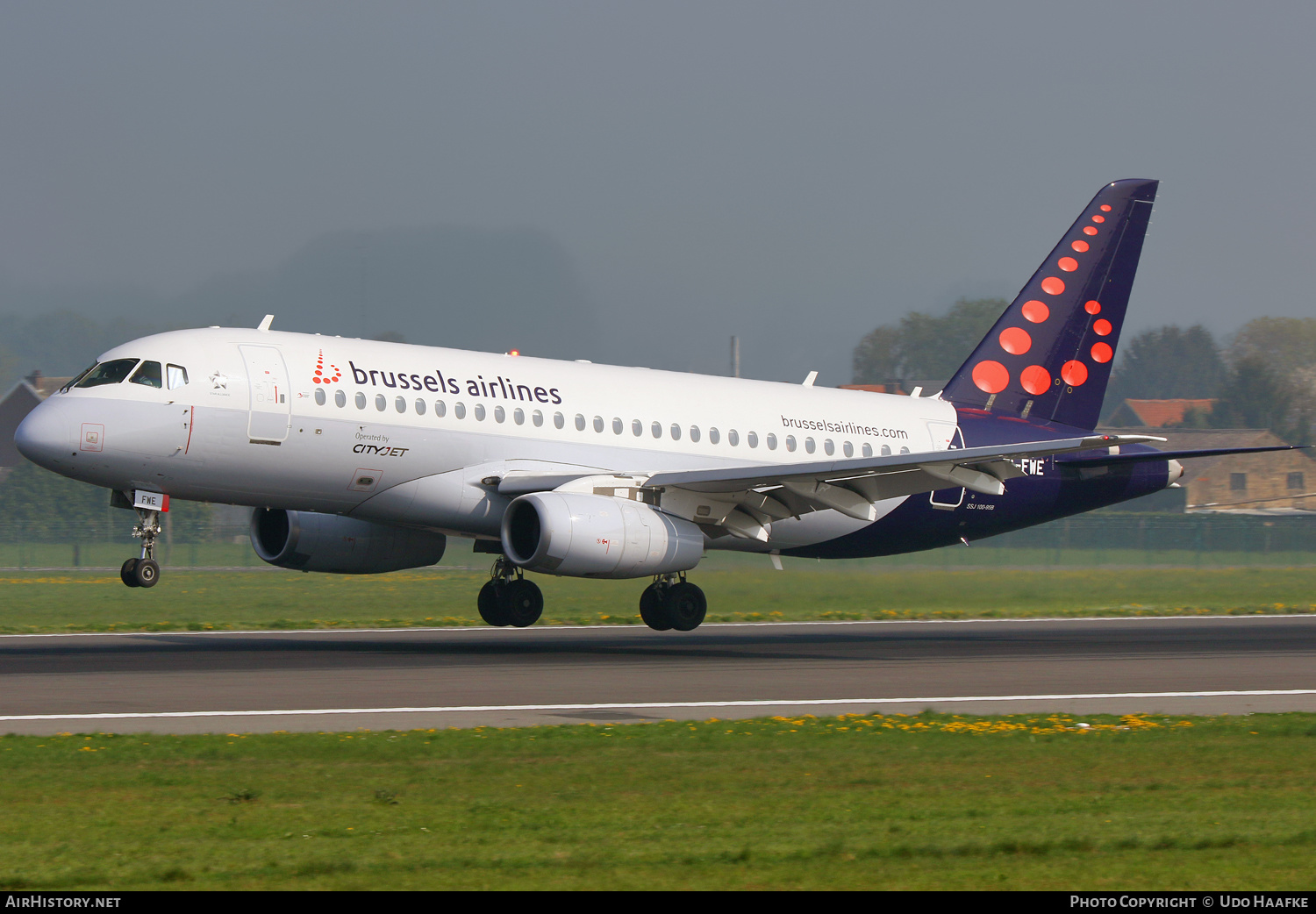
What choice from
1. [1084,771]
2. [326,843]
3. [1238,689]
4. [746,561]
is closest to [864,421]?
[746,561]

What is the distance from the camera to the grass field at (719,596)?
30.7 meters

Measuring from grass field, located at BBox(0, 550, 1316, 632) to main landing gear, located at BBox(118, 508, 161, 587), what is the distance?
4.84 m

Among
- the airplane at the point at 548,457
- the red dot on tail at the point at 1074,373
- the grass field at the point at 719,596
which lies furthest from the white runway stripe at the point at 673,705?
the red dot on tail at the point at 1074,373

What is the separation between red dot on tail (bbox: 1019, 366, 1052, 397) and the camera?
32.8 meters

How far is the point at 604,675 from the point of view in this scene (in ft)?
66.1

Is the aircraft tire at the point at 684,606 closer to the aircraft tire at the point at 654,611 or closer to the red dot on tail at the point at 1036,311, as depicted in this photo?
the aircraft tire at the point at 654,611

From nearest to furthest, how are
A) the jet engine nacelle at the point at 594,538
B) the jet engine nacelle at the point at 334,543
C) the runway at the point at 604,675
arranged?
the runway at the point at 604,675, the jet engine nacelle at the point at 594,538, the jet engine nacelle at the point at 334,543

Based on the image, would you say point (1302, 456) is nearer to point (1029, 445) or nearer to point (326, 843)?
point (1029, 445)

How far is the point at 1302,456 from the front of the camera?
90.4 metres

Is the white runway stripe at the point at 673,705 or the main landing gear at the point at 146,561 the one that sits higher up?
the main landing gear at the point at 146,561

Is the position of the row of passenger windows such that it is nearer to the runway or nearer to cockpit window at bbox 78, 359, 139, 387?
cockpit window at bbox 78, 359, 139, 387

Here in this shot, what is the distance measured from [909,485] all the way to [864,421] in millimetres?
3870

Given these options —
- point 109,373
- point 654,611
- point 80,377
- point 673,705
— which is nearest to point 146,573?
point 109,373

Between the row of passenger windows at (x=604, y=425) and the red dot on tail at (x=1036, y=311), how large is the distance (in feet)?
16.4
